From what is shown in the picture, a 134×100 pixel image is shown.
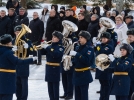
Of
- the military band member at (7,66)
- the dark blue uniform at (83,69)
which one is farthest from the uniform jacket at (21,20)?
the military band member at (7,66)

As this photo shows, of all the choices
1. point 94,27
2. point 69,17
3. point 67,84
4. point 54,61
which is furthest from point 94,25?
point 54,61

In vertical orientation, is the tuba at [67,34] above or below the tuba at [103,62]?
above

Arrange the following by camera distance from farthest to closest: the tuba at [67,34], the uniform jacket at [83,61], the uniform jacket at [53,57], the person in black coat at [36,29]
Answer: the person in black coat at [36,29] < the tuba at [67,34] < the uniform jacket at [53,57] < the uniform jacket at [83,61]

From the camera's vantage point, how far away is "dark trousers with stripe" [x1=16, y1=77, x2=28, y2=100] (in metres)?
9.15

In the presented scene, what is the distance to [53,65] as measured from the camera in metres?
9.15

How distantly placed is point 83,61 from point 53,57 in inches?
30.6

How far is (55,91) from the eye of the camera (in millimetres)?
9195

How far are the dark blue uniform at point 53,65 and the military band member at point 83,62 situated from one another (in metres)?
0.48

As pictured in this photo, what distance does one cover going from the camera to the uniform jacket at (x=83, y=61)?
336 inches

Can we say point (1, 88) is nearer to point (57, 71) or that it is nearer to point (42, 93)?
point (57, 71)

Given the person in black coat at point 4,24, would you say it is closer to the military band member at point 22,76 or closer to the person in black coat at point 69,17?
the person in black coat at point 69,17

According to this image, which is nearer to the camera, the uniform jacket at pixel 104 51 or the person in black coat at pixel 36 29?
the uniform jacket at pixel 104 51

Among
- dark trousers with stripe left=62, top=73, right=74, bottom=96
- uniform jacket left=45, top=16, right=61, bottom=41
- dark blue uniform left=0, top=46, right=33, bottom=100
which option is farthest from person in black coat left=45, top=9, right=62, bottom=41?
dark blue uniform left=0, top=46, right=33, bottom=100

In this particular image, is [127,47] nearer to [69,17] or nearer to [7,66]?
[7,66]
